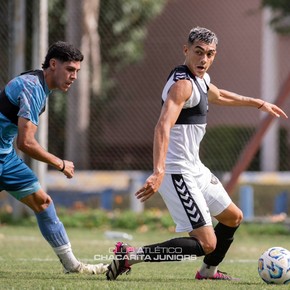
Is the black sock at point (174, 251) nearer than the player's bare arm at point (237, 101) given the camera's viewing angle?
Yes

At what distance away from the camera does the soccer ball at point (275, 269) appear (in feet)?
23.9

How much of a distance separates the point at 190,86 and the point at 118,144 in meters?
10.6

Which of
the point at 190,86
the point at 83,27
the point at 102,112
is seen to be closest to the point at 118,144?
the point at 102,112

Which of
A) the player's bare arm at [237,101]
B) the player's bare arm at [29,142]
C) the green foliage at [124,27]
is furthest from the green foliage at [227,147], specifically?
the player's bare arm at [29,142]

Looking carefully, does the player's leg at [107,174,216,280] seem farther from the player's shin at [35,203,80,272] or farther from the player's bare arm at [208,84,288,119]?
the player's bare arm at [208,84,288,119]

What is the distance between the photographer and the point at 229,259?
1007cm

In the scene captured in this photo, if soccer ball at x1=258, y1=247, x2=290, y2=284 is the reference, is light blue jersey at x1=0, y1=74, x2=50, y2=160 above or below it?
above

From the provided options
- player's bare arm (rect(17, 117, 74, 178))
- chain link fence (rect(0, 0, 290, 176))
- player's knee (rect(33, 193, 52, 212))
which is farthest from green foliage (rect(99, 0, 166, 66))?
player's bare arm (rect(17, 117, 74, 178))

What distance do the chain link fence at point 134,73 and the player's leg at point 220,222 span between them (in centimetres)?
827

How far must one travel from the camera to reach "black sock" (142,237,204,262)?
722 cm

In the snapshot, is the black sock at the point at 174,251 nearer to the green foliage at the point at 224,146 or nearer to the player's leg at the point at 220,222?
the player's leg at the point at 220,222

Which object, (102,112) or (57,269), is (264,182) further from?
(57,269)

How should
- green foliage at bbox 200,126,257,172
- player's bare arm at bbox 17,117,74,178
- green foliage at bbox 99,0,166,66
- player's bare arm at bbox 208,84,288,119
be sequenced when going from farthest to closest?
green foliage at bbox 99,0,166,66 → green foliage at bbox 200,126,257,172 → player's bare arm at bbox 208,84,288,119 → player's bare arm at bbox 17,117,74,178

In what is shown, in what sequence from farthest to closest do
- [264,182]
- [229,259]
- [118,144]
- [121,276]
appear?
[118,144], [264,182], [229,259], [121,276]
